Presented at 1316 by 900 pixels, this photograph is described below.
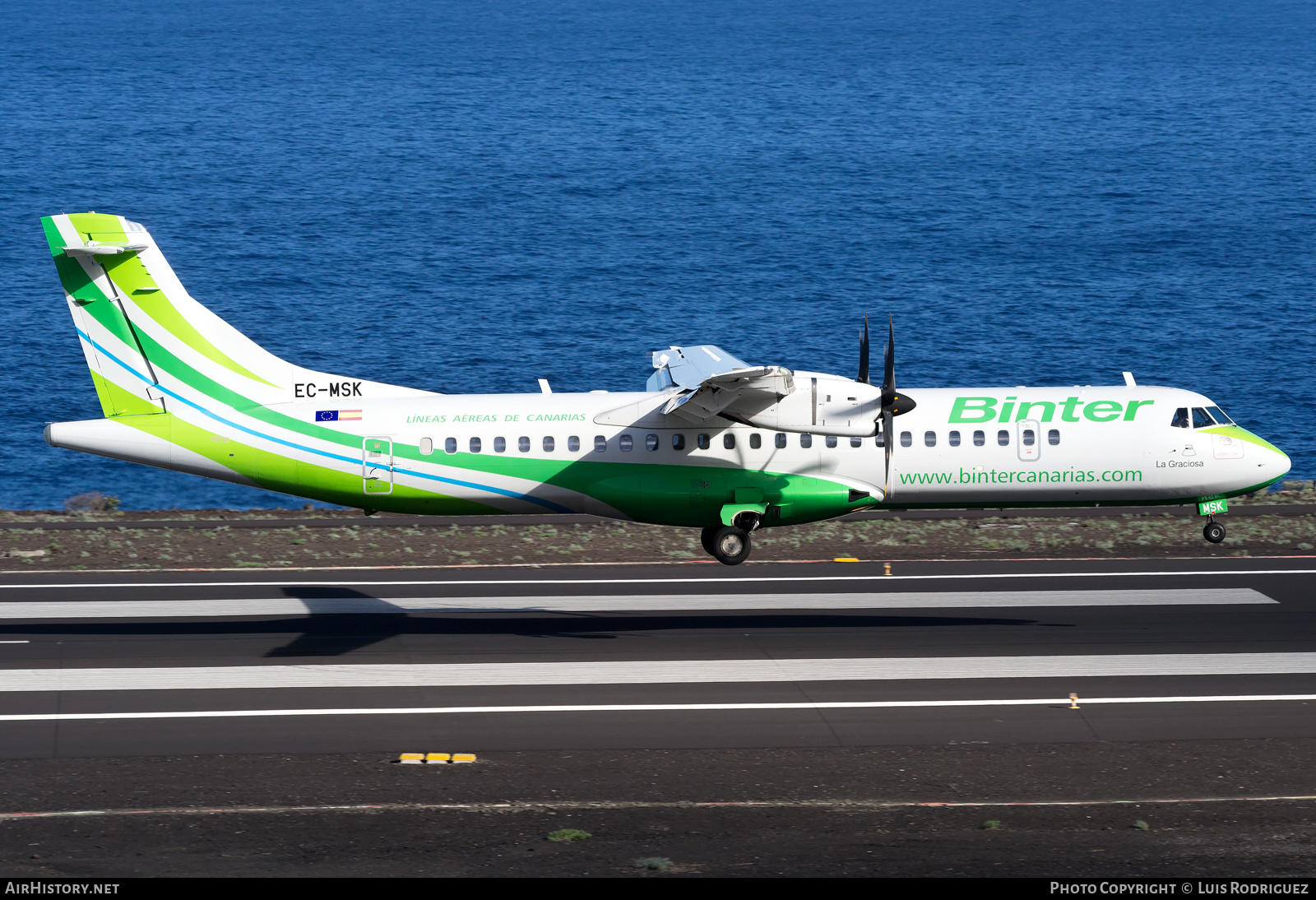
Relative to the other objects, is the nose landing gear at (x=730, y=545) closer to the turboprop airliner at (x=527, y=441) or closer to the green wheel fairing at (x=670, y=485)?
the turboprop airliner at (x=527, y=441)

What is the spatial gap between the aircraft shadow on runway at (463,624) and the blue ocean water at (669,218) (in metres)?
40.5

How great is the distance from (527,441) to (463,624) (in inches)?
189

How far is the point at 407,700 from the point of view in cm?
2552

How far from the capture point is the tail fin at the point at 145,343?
1196 inches

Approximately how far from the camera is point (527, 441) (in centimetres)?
3025

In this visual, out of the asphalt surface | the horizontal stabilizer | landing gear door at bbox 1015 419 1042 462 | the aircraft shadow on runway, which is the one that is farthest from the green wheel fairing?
the asphalt surface

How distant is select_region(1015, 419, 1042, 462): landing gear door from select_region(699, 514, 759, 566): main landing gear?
6054 millimetres

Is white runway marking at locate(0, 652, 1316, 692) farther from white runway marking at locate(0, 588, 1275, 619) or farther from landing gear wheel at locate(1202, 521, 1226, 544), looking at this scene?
landing gear wheel at locate(1202, 521, 1226, 544)

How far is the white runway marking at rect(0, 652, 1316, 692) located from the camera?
2672 centimetres

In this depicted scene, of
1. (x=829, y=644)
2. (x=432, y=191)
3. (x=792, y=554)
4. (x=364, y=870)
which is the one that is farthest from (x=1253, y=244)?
(x=364, y=870)

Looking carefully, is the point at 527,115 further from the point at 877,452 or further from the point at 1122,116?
the point at 877,452

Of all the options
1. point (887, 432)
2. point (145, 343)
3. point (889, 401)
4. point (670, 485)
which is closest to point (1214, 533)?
point (887, 432)

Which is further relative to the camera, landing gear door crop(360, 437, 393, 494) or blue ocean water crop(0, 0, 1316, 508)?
blue ocean water crop(0, 0, 1316, 508)

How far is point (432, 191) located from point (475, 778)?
112 meters
